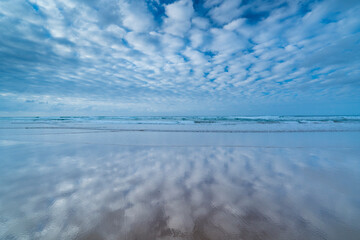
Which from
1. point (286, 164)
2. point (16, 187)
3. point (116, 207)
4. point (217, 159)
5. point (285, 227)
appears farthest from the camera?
point (217, 159)

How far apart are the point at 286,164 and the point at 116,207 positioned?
4.66 meters

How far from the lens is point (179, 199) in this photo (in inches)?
98.1

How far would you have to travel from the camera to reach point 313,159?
189 inches

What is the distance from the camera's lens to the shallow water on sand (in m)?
1.81

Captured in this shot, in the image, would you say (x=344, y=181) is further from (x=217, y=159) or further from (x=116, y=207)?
(x=116, y=207)

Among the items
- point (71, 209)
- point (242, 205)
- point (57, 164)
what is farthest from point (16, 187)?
point (242, 205)

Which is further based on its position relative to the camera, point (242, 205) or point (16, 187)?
point (16, 187)

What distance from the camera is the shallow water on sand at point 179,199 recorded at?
1807mm

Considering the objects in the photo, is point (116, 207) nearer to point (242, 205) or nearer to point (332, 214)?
point (242, 205)

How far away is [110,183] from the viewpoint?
3109 mm

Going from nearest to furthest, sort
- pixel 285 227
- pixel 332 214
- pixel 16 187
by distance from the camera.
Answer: pixel 285 227, pixel 332 214, pixel 16 187

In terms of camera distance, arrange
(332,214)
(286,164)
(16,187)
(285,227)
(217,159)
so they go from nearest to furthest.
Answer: (285,227) → (332,214) → (16,187) → (286,164) → (217,159)

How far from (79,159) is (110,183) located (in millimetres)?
2491

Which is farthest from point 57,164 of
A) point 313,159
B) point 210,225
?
point 313,159
